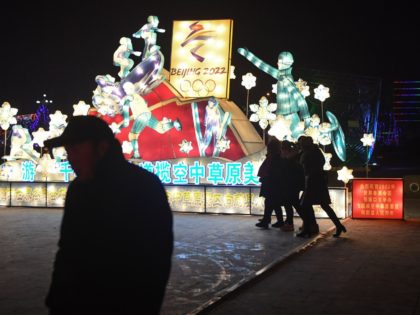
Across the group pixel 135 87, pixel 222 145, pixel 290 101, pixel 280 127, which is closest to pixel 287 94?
pixel 290 101

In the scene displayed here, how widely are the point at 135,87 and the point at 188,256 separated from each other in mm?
11851

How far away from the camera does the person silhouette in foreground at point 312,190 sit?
372 inches

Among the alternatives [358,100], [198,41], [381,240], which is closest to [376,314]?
[381,240]

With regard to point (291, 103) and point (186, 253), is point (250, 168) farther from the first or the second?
point (186, 253)

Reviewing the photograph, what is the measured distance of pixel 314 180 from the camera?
9484 mm

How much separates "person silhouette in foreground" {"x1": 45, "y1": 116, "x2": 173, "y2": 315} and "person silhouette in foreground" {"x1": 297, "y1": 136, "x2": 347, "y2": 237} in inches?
288

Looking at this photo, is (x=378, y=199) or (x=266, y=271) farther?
(x=378, y=199)

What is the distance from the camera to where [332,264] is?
729cm

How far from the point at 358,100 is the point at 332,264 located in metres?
28.9

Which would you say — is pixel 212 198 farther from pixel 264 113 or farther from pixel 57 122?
A: pixel 57 122

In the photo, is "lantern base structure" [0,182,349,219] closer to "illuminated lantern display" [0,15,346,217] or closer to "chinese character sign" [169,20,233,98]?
"illuminated lantern display" [0,15,346,217]

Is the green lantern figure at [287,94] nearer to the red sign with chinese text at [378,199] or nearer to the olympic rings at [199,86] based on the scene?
the olympic rings at [199,86]

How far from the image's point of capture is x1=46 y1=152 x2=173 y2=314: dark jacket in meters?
2.26

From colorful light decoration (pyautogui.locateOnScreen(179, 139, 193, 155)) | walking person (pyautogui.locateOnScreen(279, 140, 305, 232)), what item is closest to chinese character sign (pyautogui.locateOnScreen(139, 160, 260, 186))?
walking person (pyautogui.locateOnScreen(279, 140, 305, 232))
